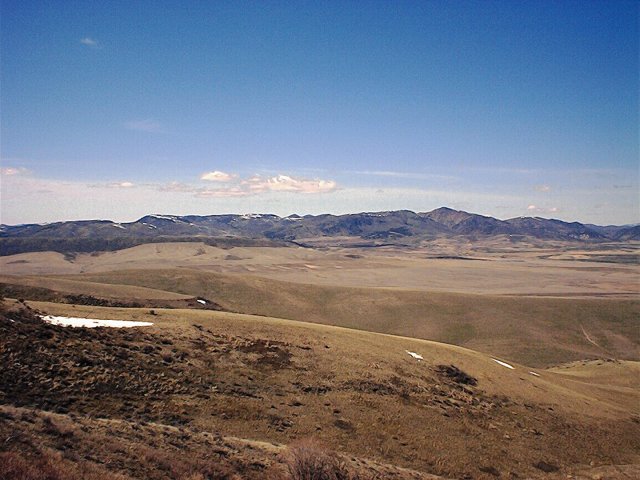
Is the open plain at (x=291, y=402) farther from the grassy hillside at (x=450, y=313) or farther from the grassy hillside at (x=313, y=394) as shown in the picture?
the grassy hillside at (x=450, y=313)

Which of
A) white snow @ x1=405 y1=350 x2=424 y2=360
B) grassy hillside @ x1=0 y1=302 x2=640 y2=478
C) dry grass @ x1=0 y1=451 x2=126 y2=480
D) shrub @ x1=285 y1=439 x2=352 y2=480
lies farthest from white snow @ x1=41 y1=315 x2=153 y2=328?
white snow @ x1=405 y1=350 x2=424 y2=360

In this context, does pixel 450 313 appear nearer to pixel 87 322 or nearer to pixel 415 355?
pixel 415 355

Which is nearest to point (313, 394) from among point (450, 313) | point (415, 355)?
point (415, 355)

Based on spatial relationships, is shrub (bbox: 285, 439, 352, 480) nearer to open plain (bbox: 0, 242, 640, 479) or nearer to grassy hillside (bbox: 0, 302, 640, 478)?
open plain (bbox: 0, 242, 640, 479)

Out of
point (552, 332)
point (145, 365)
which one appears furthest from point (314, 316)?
point (145, 365)

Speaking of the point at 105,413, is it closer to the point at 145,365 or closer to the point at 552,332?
the point at 145,365
